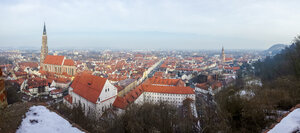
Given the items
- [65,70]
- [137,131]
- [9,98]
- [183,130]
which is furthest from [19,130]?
[65,70]

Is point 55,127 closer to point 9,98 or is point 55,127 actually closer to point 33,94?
point 9,98

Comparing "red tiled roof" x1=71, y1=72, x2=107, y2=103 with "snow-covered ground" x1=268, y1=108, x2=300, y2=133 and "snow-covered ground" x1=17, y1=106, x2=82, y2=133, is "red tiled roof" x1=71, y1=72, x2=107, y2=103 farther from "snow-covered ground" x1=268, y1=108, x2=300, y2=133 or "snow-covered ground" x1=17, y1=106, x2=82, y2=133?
"snow-covered ground" x1=268, y1=108, x2=300, y2=133

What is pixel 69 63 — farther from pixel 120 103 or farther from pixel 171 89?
pixel 120 103

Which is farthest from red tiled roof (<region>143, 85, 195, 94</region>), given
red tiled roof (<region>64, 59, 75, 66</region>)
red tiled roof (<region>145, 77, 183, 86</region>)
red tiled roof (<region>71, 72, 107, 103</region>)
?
red tiled roof (<region>64, 59, 75, 66</region>)

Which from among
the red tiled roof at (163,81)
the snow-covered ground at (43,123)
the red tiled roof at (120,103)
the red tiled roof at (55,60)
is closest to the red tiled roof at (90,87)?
the red tiled roof at (120,103)

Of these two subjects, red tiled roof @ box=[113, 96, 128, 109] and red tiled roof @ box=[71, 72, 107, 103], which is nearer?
red tiled roof @ box=[71, 72, 107, 103]

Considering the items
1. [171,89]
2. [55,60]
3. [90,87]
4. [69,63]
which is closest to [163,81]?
[171,89]

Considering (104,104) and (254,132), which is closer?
(254,132)
